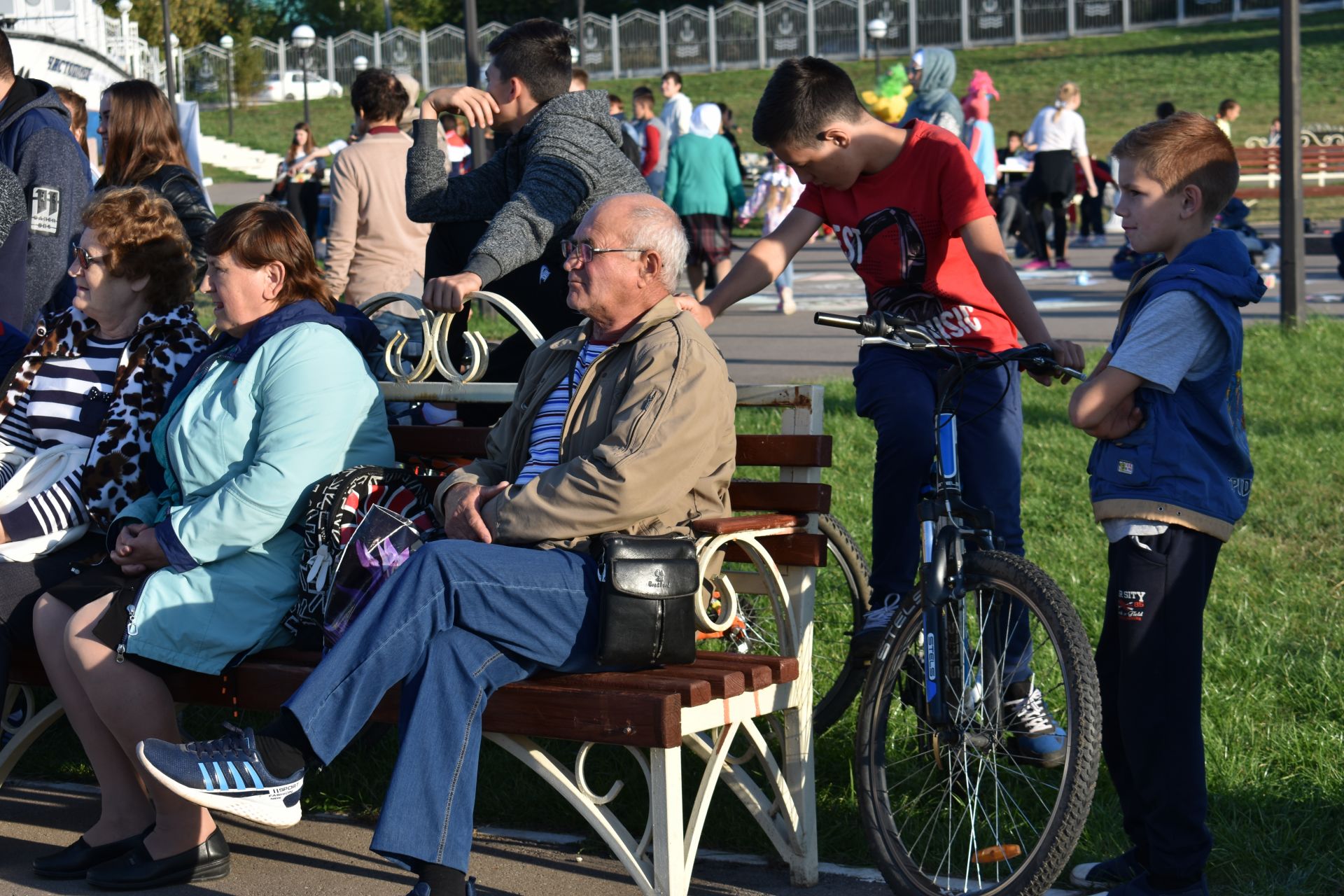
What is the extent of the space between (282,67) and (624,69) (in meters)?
13.4

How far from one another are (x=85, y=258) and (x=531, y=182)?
4.40 ft

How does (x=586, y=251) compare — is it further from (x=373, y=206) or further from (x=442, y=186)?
(x=373, y=206)

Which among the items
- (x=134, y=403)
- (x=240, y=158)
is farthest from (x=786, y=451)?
(x=240, y=158)

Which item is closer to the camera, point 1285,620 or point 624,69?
point 1285,620

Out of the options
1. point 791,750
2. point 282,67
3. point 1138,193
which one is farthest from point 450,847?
point 282,67

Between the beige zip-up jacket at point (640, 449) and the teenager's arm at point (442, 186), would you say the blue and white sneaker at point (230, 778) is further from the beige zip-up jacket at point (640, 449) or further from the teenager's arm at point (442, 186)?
the teenager's arm at point (442, 186)

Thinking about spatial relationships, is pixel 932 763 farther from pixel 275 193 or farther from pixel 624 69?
pixel 624 69

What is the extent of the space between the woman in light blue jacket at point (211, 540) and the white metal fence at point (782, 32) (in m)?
61.0

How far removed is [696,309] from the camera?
14.5ft

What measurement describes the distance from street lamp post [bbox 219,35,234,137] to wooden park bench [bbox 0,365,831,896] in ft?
154

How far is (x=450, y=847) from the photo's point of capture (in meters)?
3.50

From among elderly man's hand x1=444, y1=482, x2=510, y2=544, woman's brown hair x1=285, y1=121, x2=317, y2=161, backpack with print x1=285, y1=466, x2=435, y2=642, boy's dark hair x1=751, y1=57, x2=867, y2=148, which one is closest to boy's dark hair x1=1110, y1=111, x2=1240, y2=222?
boy's dark hair x1=751, y1=57, x2=867, y2=148

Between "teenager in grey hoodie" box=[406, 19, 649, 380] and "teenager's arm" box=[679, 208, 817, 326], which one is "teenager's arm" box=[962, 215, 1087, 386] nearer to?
"teenager's arm" box=[679, 208, 817, 326]

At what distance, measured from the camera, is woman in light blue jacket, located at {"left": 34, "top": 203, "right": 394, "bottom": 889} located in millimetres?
4152
